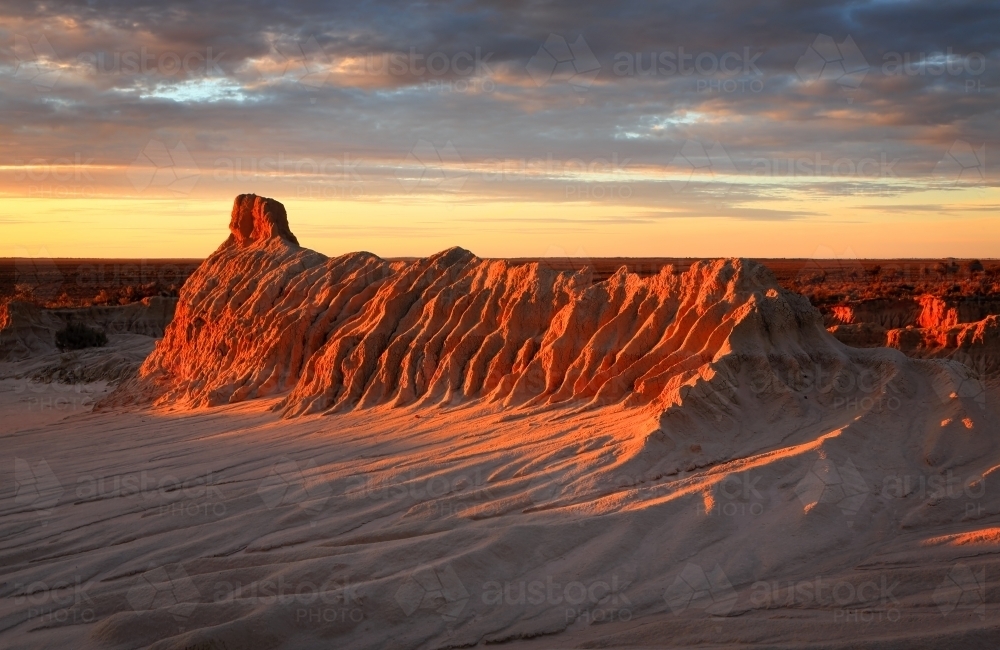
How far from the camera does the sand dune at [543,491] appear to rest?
5746 millimetres

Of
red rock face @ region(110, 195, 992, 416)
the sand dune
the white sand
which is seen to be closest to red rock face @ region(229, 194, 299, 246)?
red rock face @ region(110, 195, 992, 416)

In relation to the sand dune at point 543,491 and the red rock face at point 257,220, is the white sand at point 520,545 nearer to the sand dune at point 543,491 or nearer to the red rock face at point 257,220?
the sand dune at point 543,491

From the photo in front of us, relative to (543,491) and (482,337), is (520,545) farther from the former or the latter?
(482,337)

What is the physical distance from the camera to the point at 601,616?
5.76m

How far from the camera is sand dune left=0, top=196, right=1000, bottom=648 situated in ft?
18.9

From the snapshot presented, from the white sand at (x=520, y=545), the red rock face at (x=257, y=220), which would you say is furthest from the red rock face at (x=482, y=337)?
the white sand at (x=520, y=545)

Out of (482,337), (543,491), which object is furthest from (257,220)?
(543,491)

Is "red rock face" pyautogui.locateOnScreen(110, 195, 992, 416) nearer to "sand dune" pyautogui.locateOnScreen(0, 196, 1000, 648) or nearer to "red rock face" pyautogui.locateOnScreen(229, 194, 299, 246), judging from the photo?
"sand dune" pyautogui.locateOnScreen(0, 196, 1000, 648)

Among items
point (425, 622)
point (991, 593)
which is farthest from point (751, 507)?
point (425, 622)

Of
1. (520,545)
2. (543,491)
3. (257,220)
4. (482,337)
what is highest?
(257,220)

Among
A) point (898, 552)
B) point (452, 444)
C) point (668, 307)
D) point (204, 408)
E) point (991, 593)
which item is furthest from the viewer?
point (204, 408)

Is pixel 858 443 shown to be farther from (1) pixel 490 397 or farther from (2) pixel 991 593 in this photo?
(1) pixel 490 397

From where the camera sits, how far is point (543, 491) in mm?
7531

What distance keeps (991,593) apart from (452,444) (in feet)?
16.7
